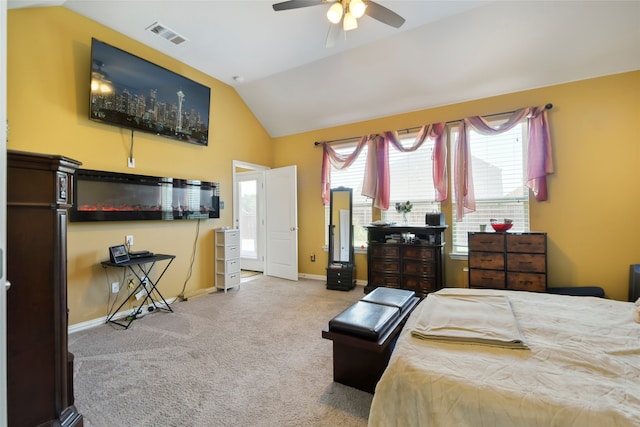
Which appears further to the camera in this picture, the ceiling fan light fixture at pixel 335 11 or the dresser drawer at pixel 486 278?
the dresser drawer at pixel 486 278

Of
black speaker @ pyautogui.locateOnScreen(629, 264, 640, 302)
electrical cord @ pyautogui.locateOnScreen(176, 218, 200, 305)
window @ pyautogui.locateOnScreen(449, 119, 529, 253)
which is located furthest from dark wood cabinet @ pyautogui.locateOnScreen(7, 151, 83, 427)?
black speaker @ pyautogui.locateOnScreen(629, 264, 640, 302)

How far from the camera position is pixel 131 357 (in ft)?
7.84

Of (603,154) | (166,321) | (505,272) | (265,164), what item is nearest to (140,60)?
(265,164)

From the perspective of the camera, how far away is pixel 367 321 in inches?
73.4

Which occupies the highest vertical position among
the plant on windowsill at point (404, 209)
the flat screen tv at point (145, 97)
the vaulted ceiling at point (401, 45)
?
the vaulted ceiling at point (401, 45)

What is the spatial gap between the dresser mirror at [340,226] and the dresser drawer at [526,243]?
2242 millimetres

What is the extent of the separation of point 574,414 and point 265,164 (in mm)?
5350

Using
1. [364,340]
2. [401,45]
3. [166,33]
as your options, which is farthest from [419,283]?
[166,33]

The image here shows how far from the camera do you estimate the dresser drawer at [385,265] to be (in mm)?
4023

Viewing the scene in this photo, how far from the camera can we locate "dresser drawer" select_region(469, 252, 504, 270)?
11.2 feet

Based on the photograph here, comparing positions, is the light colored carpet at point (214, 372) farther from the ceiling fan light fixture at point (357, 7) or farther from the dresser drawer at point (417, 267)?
the ceiling fan light fixture at point (357, 7)

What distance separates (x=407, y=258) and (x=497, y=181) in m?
1.65

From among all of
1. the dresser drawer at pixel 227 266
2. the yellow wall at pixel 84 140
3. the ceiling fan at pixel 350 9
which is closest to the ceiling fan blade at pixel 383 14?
the ceiling fan at pixel 350 9

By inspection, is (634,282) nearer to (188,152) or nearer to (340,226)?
(340,226)
